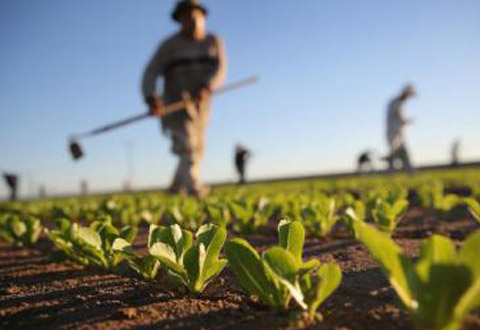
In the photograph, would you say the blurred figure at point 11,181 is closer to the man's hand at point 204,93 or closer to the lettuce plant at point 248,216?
the man's hand at point 204,93

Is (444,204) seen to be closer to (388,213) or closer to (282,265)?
(388,213)

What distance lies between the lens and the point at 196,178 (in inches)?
262

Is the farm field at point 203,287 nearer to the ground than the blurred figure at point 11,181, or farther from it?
nearer to the ground

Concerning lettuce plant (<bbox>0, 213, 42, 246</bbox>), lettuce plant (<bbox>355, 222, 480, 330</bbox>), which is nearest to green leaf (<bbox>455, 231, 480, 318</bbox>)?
lettuce plant (<bbox>355, 222, 480, 330</bbox>)

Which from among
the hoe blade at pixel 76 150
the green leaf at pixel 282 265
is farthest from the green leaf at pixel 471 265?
the hoe blade at pixel 76 150

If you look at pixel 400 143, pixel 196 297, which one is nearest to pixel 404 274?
pixel 196 297

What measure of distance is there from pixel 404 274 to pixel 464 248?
149mm

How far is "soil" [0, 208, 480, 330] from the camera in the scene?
106cm

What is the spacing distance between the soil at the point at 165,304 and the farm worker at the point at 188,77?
187 inches

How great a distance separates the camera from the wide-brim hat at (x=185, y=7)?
6.57 metres

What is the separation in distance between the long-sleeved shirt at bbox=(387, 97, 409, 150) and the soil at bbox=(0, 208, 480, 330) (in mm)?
11691

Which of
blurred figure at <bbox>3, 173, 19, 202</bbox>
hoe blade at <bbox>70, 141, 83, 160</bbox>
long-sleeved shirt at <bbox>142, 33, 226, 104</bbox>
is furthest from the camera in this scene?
blurred figure at <bbox>3, 173, 19, 202</bbox>

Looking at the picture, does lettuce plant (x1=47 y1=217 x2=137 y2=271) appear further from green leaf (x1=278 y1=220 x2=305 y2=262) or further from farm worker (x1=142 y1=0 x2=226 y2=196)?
farm worker (x1=142 y1=0 x2=226 y2=196)

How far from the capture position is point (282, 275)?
100cm
